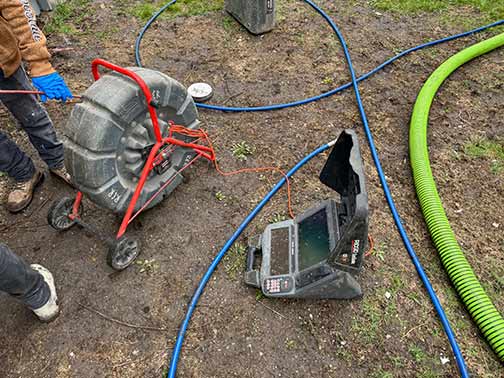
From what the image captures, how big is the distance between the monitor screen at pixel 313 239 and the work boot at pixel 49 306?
179 centimetres

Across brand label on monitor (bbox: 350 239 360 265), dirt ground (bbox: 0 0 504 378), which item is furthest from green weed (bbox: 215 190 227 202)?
brand label on monitor (bbox: 350 239 360 265)

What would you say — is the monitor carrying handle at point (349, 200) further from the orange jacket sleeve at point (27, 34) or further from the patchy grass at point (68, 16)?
the patchy grass at point (68, 16)

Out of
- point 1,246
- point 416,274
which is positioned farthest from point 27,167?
point 416,274

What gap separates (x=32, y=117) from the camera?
2.83m

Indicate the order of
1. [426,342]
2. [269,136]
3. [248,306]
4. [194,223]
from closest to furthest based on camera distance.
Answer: [426,342] → [248,306] → [194,223] → [269,136]

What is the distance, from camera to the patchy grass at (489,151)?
3459mm

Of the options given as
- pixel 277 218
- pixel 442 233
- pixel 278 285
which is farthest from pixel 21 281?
pixel 442 233

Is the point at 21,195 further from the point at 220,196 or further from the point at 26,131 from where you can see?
the point at 220,196

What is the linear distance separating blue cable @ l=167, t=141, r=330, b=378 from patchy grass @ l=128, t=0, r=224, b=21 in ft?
11.6

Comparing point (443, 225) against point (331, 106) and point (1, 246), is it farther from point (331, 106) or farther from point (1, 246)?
point (1, 246)

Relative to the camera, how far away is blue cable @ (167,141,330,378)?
2.29 metres

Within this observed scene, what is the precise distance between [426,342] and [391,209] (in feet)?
3.63

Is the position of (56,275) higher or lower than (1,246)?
lower

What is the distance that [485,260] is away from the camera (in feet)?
9.16
